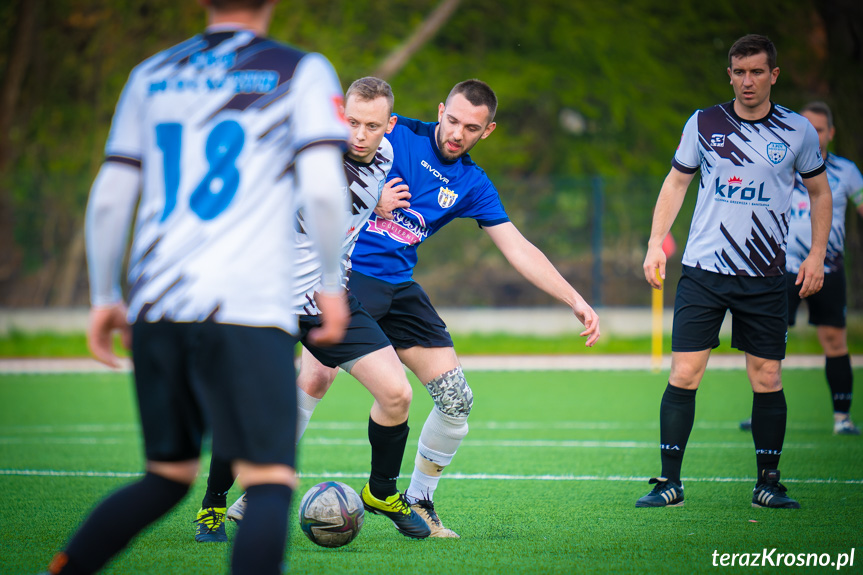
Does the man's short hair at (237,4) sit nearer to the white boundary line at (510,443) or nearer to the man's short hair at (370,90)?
the man's short hair at (370,90)

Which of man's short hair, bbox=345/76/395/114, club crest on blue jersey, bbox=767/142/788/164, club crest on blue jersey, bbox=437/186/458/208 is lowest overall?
club crest on blue jersey, bbox=437/186/458/208

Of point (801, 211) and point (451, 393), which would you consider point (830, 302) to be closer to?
point (801, 211)

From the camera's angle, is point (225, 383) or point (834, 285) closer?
point (225, 383)

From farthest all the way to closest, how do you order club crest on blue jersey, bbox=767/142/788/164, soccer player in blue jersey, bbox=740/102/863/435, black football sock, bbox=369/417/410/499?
1. soccer player in blue jersey, bbox=740/102/863/435
2. club crest on blue jersey, bbox=767/142/788/164
3. black football sock, bbox=369/417/410/499

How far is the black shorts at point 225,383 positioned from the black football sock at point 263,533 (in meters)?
0.09

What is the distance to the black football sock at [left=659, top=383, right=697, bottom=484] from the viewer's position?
533 cm

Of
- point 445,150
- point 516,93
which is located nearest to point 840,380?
point 445,150

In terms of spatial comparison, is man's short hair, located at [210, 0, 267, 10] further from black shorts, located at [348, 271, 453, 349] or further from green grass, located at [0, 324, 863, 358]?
green grass, located at [0, 324, 863, 358]

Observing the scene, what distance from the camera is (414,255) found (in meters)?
5.00

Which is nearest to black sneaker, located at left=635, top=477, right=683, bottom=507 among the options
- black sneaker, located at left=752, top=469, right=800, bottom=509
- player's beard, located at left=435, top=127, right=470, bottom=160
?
black sneaker, located at left=752, top=469, right=800, bottom=509

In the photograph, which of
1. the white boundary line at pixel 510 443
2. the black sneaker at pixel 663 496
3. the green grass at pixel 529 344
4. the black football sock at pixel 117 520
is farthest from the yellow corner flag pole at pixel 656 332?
the black football sock at pixel 117 520

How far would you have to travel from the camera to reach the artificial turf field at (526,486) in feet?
13.6

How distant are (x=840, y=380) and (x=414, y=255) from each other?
4963 mm

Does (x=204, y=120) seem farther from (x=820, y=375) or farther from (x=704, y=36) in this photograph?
(x=704, y=36)
